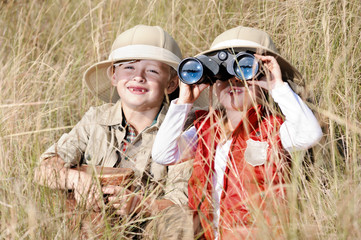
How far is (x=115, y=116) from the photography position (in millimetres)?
3199

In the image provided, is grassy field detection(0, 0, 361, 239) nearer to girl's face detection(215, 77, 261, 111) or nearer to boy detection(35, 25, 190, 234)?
boy detection(35, 25, 190, 234)

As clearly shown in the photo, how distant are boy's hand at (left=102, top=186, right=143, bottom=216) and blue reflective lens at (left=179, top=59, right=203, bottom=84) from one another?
2.05 feet

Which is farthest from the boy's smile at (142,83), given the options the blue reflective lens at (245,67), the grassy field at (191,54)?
the blue reflective lens at (245,67)

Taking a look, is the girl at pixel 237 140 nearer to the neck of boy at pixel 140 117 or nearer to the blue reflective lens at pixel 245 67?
the blue reflective lens at pixel 245 67

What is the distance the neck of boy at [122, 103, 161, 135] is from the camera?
318 cm

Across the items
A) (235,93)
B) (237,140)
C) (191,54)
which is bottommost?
(237,140)

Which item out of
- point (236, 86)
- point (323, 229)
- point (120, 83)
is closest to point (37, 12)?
point (120, 83)

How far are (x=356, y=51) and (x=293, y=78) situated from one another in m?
0.44

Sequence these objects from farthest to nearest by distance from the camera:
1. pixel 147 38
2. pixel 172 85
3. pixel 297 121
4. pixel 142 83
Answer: pixel 172 85
pixel 147 38
pixel 142 83
pixel 297 121

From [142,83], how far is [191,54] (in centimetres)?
98

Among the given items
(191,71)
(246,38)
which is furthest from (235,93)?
(246,38)

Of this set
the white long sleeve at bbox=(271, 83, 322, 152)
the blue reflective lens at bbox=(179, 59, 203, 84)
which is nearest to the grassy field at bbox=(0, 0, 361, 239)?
the white long sleeve at bbox=(271, 83, 322, 152)

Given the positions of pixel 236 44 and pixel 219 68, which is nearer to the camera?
pixel 219 68

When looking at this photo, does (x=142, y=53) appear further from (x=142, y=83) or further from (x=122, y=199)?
(x=122, y=199)
